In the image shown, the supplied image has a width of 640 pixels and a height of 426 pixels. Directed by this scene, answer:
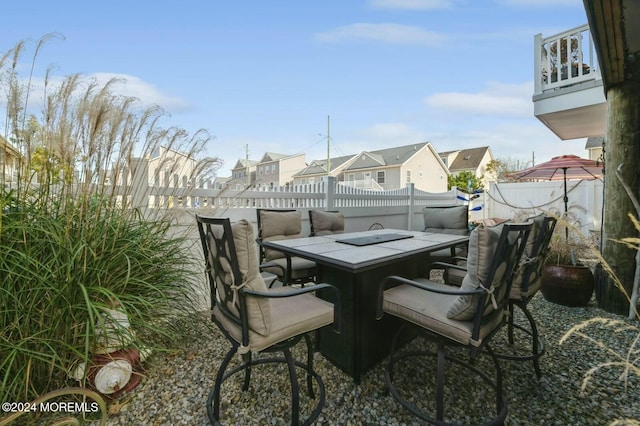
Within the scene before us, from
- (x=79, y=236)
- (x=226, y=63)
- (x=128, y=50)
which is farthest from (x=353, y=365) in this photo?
(x=226, y=63)

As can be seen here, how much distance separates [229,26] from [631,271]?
664 centimetres

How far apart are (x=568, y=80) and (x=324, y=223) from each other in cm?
486

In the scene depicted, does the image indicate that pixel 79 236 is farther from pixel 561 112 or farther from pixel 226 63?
pixel 561 112

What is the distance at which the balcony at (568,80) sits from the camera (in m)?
4.58

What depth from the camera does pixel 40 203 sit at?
189 cm

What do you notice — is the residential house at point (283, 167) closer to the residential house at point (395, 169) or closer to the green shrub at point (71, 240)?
the residential house at point (395, 169)

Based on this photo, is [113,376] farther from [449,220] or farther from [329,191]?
[449,220]

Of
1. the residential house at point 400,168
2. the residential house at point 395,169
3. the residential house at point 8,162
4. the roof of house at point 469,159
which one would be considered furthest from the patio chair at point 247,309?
the roof of house at point 469,159

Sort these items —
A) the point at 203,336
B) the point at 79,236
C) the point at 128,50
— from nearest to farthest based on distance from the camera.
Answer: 1. the point at 79,236
2. the point at 203,336
3. the point at 128,50

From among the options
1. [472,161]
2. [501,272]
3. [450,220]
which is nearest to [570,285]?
[450,220]

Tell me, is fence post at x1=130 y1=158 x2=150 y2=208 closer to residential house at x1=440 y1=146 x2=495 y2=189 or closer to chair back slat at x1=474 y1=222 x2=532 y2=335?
chair back slat at x1=474 y1=222 x2=532 y2=335

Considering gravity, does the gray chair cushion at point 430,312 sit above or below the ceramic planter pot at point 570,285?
above

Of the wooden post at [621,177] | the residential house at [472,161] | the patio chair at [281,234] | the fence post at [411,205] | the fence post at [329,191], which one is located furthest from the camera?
the residential house at [472,161]

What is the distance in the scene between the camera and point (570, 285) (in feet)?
10.6
